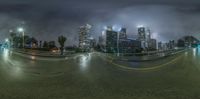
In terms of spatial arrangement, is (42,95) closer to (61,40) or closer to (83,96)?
(83,96)

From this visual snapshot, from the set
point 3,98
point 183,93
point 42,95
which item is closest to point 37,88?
point 42,95

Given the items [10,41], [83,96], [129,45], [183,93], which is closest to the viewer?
[83,96]

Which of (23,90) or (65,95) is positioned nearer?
(65,95)

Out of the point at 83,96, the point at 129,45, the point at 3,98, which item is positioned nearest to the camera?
the point at 3,98

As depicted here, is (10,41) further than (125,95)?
Yes

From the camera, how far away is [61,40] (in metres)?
81.8

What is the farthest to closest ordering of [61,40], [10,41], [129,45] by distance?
[10,41] → [129,45] → [61,40]

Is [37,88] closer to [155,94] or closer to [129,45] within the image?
[155,94]

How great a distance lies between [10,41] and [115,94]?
115432mm

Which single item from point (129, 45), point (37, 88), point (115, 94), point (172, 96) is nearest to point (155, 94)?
point (172, 96)

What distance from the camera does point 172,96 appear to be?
767 cm

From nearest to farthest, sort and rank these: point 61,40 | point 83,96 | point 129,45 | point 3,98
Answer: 1. point 3,98
2. point 83,96
3. point 61,40
4. point 129,45

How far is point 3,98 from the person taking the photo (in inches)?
275

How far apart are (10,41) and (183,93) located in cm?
11597
